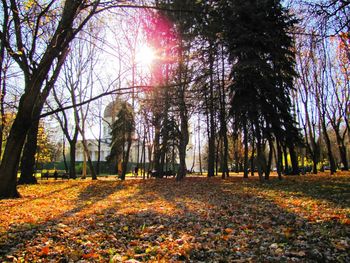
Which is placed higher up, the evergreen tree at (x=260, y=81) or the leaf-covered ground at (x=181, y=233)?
the evergreen tree at (x=260, y=81)

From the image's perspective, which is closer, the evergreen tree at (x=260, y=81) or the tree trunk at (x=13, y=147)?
the tree trunk at (x=13, y=147)

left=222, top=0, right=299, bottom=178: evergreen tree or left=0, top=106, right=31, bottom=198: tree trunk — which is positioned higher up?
left=222, top=0, right=299, bottom=178: evergreen tree

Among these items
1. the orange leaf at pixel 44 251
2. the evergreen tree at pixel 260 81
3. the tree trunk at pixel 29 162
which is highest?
the evergreen tree at pixel 260 81

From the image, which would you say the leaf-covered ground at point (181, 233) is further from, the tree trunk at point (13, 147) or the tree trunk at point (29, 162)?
the tree trunk at point (29, 162)

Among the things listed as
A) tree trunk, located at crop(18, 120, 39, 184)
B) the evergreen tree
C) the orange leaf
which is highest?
the evergreen tree

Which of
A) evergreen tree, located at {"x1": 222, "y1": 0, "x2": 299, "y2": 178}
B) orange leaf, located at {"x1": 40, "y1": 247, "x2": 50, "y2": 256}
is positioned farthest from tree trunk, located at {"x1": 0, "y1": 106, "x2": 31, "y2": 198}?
evergreen tree, located at {"x1": 222, "y1": 0, "x2": 299, "y2": 178}

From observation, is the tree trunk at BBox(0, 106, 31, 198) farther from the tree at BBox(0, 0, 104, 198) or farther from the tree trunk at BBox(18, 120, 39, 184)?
the tree trunk at BBox(18, 120, 39, 184)

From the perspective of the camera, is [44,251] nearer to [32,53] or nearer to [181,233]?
[181,233]

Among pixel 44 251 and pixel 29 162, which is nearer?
pixel 44 251

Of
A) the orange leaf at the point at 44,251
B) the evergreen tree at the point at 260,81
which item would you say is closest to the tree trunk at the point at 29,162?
the evergreen tree at the point at 260,81

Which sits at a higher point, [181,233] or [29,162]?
[29,162]

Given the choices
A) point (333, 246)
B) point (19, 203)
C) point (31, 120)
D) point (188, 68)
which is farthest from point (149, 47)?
point (188, 68)

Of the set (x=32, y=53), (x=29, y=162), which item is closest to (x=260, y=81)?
(x=32, y=53)

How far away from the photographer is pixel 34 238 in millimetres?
4934
